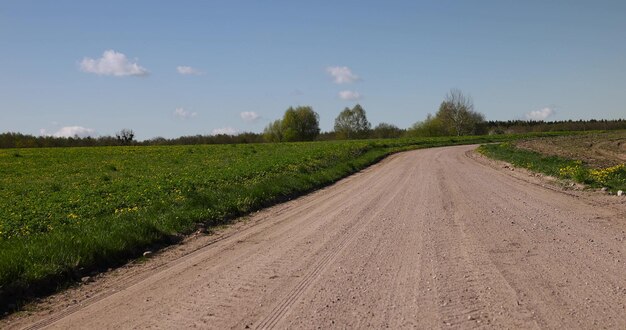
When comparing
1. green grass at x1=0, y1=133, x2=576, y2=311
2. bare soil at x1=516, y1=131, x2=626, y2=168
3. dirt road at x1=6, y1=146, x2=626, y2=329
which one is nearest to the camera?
dirt road at x1=6, y1=146, x2=626, y2=329

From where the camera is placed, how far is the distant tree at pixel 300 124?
116m

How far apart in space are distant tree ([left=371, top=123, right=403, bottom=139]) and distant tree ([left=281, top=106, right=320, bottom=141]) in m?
13.4

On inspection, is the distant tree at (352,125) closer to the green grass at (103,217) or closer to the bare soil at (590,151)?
the bare soil at (590,151)

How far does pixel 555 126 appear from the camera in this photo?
377 ft

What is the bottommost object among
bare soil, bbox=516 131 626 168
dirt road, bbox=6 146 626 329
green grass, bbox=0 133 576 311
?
bare soil, bbox=516 131 626 168

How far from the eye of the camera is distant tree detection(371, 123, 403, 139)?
116325 millimetres

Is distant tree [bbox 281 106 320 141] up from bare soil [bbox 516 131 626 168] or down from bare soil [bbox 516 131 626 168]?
up

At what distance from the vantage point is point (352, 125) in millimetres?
117062

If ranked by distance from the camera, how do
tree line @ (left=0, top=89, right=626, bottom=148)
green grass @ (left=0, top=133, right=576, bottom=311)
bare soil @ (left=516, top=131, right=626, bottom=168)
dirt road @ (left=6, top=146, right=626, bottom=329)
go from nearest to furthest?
1. dirt road @ (left=6, top=146, right=626, bottom=329)
2. green grass @ (left=0, top=133, right=576, bottom=311)
3. bare soil @ (left=516, top=131, right=626, bottom=168)
4. tree line @ (left=0, top=89, right=626, bottom=148)

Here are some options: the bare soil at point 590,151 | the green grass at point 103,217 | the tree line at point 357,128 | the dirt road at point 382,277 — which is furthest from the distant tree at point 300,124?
the dirt road at point 382,277

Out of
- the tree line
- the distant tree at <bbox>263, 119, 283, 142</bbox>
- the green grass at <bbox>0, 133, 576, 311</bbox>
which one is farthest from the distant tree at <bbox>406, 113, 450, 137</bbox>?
the green grass at <bbox>0, 133, 576, 311</bbox>

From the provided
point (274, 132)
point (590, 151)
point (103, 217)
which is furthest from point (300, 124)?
point (103, 217)

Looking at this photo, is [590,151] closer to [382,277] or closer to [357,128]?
[382,277]

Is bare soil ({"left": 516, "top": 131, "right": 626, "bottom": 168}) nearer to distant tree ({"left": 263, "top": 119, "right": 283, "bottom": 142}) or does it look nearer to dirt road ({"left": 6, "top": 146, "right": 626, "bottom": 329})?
dirt road ({"left": 6, "top": 146, "right": 626, "bottom": 329})
